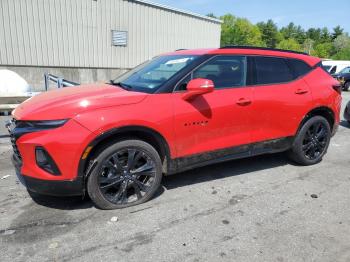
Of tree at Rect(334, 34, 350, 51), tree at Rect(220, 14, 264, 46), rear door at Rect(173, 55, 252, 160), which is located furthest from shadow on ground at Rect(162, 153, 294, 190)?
tree at Rect(334, 34, 350, 51)

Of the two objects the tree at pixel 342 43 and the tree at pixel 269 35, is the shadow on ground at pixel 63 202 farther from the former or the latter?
the tree at pixel 269 35

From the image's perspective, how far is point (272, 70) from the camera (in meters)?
4.35

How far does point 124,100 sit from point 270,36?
106 m

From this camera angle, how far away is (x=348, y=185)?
420 centimetres

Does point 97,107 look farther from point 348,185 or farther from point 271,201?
point 348,185

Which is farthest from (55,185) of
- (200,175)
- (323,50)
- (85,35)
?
(323,50)

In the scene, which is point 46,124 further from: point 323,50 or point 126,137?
point 323,50

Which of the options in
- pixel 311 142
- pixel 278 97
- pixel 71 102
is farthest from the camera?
pixel 311 142

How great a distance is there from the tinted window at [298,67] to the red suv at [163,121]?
2 centimetres

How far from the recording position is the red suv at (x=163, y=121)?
3.03 meters

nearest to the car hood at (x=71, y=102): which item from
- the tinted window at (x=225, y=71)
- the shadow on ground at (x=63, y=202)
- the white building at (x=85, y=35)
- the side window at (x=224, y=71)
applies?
the side window at (x=224, y=71)

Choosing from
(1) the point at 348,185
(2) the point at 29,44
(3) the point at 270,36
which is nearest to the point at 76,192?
(1) the point at 348,185

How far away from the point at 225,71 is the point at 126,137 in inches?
60.3

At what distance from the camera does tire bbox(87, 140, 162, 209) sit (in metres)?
3.19
